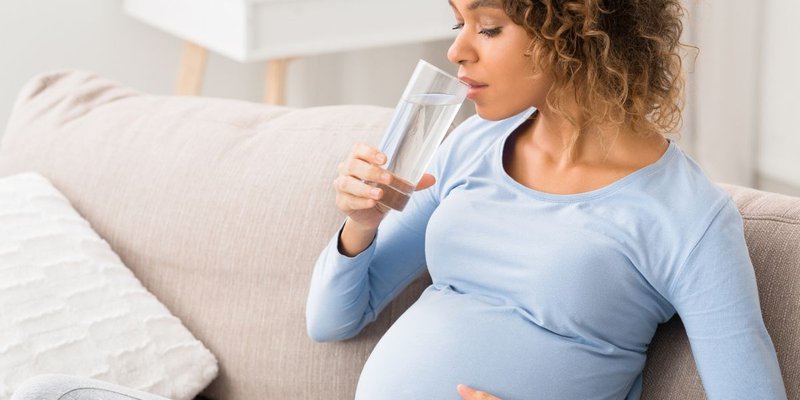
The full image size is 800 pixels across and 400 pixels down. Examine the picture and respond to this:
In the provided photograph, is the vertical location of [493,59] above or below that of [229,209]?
above

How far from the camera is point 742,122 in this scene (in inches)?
114

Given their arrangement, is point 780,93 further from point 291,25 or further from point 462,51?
point 462,51

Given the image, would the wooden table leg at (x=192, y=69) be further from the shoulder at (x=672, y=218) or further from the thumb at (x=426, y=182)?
the shoulder at (x=672, y=218)

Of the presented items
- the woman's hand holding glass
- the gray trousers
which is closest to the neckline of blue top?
the woman's hand holding glass

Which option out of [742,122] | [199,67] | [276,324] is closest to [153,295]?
[276,324]

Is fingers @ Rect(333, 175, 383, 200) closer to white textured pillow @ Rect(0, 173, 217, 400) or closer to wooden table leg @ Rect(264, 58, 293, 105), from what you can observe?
white textured pillow @ Rect(0, 173, 217, 400)

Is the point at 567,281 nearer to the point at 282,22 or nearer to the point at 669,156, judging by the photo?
the point at 669,156

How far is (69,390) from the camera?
118 centimetres

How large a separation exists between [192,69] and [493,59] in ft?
6.14

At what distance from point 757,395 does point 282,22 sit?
1655 mm

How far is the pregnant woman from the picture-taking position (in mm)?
1098

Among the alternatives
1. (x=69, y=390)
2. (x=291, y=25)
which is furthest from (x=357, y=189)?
(x=291, y=25)

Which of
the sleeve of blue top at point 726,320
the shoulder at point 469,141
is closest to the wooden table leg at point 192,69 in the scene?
the shoulder at point 469,141

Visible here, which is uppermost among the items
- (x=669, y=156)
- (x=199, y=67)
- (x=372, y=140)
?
(x=669, y=156)
